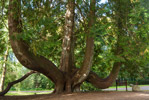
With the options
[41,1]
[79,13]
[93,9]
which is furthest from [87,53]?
[41,1]

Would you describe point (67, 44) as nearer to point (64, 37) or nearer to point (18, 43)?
point (64, 37)

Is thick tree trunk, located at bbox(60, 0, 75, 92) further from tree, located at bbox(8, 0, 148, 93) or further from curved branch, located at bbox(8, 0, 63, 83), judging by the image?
curved branch, located at bbox(8, 0, 63, 83)

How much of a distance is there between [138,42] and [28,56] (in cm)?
620

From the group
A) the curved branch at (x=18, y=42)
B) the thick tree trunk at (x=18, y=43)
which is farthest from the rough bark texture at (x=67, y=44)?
the curved branch at (x=18, y=42)

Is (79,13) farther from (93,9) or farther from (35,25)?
(35,25)

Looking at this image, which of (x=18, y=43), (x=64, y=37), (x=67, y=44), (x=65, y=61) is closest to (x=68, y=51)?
(x=67, y=44)

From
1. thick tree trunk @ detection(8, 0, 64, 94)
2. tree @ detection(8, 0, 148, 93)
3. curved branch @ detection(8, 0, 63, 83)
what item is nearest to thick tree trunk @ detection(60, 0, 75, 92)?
tree @ detection(8, 0, 148, 93)

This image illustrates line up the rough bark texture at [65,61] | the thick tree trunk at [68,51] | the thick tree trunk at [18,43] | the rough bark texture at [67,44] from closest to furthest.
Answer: the thick tree trunk at [18,43] < the rough bark texture at [65,61] < the thick tree trunk at [68,51] < the rough bark texture at [67,44]

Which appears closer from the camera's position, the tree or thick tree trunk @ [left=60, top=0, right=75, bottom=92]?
the tree

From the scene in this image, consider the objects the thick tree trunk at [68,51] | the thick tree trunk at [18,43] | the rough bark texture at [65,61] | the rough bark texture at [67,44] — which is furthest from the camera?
the rough bark texture at [67,44]

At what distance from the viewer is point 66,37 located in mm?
10781

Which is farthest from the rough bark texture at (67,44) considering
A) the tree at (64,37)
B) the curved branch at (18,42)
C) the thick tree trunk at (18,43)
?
the curved branch at (18,42)

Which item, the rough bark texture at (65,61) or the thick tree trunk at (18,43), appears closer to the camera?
the thick tree trunk at (18,43)

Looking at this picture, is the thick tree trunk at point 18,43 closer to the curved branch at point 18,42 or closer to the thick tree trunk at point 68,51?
the curved branch at point 18,42
